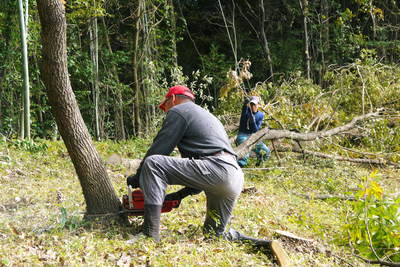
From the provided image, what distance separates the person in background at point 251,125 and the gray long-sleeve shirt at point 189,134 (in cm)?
381

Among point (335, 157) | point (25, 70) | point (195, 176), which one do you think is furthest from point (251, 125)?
point (25, 70)

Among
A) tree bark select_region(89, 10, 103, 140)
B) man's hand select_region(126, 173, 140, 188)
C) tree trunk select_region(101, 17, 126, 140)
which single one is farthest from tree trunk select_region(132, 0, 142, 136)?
man's hand select_region(126, 173, 140, 188)

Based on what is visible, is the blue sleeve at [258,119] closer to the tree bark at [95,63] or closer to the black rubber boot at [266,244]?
the black rubber boot at [266,244]

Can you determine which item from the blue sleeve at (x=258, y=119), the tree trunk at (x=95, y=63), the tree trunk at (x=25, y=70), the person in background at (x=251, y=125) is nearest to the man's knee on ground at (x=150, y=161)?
the person in background at (x=251, y=125)

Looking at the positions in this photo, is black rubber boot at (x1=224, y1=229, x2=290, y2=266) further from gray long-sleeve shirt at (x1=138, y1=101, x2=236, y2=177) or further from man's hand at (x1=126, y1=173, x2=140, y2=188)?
man's hand at (x1=126, y1=173, x2=140, y2=188)

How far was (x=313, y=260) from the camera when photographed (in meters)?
3.97

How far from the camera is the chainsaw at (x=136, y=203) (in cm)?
387

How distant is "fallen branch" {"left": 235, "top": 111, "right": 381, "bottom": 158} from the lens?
7223mm

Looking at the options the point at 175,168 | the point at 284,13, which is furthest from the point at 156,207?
the point at 284,13

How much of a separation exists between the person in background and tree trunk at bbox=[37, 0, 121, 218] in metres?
3.99

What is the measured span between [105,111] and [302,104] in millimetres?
7632

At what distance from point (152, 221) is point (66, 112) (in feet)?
4.03

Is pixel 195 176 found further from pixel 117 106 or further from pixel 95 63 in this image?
pixel 117 106

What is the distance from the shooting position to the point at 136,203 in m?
3.89
